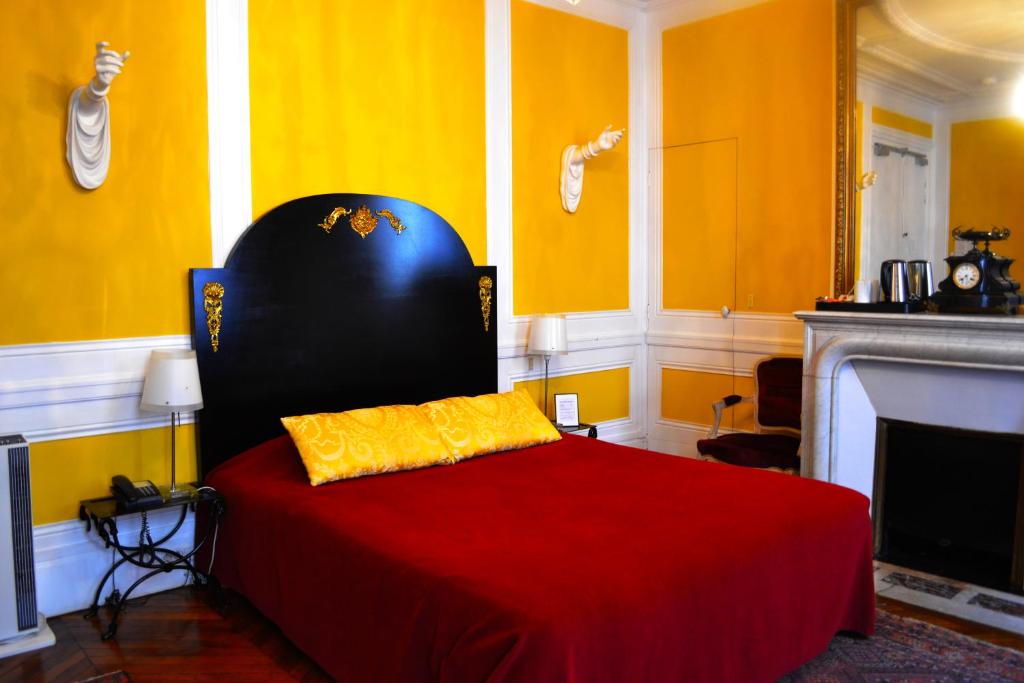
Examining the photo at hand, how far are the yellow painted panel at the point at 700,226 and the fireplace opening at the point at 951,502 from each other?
1.44m

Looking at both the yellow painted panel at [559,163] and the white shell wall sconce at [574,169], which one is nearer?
the yellow painted panel at [559,163]

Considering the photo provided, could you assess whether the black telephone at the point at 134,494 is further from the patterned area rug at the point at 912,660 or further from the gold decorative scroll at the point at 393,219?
the patterned area rug at the point at 912,660

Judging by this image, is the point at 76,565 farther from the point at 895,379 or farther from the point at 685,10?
the point at 685,10

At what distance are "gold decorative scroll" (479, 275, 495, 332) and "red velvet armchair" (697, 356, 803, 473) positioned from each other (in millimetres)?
1322

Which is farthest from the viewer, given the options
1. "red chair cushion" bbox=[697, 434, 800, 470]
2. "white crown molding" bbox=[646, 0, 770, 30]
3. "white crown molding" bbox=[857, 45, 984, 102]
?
"white crown molding" bbox=[646, 0, 770, 30]

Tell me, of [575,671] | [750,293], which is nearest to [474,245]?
[750,293]

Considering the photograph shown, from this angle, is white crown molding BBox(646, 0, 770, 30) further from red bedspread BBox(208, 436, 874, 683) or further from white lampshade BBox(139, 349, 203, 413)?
white lampshade BBox(139, 349, 203, 413)

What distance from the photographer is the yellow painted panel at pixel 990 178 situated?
12.9 feet

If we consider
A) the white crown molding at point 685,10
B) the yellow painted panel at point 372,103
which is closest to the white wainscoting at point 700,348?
the yellow painted panel at point 372,103

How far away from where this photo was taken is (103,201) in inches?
133

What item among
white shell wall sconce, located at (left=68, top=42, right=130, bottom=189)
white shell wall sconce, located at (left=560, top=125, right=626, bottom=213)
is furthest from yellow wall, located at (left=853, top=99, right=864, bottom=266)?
white shell wall sconce, located at (left=68, top=42, right=130, bottom=189)

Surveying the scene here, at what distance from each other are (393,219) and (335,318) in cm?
59

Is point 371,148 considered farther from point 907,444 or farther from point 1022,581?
point 1022,581

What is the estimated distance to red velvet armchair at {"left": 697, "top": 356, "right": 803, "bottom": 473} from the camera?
4.43m
